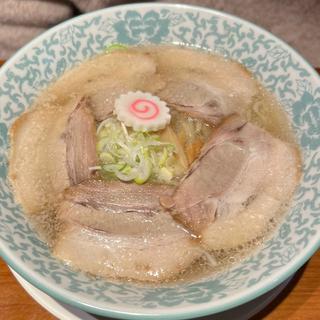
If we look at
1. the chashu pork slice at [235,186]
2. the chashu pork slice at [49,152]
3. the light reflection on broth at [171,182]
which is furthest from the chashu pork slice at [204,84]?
the chashu pork slice at [49,152]

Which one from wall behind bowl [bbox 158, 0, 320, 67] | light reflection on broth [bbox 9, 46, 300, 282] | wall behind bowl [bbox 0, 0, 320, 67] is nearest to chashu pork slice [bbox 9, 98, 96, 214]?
light reflection on broth [bbox 9, 46, 300, 282]

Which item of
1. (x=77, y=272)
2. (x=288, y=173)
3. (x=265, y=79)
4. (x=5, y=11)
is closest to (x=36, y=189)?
(x=77, y=272)

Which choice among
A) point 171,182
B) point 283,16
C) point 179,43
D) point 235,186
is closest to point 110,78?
point 179,43

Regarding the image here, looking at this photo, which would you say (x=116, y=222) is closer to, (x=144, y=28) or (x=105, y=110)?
(x=105, y=110)

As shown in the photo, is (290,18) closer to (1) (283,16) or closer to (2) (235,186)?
(1) (283,16)

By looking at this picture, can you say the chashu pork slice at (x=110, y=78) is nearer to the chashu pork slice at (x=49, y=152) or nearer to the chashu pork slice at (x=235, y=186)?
the chashu pork slice at (x=49, y=152)
